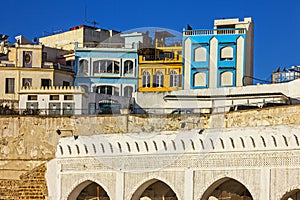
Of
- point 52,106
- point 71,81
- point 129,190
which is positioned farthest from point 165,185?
point 71,81

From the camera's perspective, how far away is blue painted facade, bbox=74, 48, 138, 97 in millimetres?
45625

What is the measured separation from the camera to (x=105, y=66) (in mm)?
45938

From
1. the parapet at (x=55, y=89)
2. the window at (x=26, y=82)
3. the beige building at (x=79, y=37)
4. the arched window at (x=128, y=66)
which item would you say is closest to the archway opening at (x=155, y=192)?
the parapet at (x=55, y=89)

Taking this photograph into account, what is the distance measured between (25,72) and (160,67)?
25.4ft

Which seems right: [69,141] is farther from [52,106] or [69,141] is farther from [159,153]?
[52,106]

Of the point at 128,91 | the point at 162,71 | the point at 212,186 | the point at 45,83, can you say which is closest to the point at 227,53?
the point at 162,71

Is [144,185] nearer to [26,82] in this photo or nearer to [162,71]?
[162,71]

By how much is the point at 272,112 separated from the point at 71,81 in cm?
1628

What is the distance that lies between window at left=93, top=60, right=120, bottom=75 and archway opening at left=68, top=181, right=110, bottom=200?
1464 centimetres

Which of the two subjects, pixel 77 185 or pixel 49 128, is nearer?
pixel 77 185

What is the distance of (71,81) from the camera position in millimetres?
46625

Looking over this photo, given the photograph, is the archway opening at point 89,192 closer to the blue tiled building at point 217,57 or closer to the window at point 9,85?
the blue tiled building at point 217,57

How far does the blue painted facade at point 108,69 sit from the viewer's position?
4562cm

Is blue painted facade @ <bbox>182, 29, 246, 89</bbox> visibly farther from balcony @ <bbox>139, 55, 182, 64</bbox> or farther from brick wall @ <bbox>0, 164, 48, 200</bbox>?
brick wall @ <bbox>0, 164, 48, 200</bbox>
